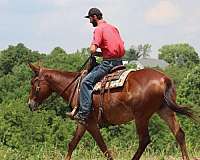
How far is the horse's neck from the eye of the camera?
1077cm

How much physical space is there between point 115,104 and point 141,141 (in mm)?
881

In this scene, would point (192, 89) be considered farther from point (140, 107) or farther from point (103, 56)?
point (140, 107)

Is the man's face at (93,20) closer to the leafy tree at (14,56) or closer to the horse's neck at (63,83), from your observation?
the horse's neck at (63,83)

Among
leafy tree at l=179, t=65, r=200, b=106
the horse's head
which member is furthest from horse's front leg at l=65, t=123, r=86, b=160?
leafy tree at l=179, t=65, r=200, b=106

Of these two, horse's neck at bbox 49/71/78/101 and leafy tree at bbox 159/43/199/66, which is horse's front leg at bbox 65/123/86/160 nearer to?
horse's neck at bbox 49/71/78/101

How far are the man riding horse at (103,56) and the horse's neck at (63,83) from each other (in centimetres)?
78

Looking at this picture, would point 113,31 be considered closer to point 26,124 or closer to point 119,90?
point 119,90

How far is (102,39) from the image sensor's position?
9.94m

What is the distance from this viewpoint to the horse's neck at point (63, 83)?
10766 millimetres

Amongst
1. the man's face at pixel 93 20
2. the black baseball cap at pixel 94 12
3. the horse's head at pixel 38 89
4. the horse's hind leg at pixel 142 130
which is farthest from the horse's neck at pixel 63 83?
the horse's hind leg at pixel 142 130

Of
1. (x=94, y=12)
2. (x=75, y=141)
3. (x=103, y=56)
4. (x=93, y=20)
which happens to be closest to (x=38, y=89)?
(x=75, y=141)

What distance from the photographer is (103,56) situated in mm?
10141

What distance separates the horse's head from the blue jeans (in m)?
1.39

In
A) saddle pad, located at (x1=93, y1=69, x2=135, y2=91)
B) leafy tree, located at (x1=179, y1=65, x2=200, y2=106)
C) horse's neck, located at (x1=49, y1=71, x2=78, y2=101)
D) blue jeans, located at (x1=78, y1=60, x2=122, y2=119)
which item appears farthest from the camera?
leafy tree, located at (x1=179, y1=65, x2=200, y2=106)
